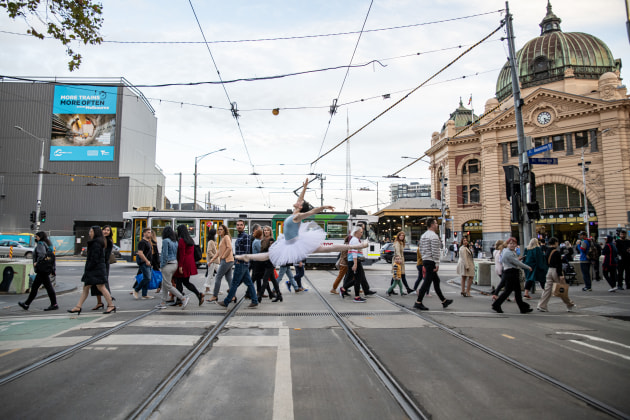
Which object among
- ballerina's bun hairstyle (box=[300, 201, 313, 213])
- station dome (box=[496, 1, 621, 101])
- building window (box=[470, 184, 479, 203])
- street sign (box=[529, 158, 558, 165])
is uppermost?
station dome (box=[496, 1, 621, 101])

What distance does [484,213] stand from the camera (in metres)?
41.1

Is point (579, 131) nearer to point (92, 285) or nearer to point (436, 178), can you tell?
point (436, 178)

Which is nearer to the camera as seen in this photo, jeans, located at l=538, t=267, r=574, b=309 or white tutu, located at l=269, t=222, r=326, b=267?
white tutu, located at l=269, t=222, r=326, b=267

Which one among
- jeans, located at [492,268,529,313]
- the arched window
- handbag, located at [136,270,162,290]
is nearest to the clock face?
the arched window

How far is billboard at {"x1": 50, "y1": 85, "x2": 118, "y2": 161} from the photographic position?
39000 mm

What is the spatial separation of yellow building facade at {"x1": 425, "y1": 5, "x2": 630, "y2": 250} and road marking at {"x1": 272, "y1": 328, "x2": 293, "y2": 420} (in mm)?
29831

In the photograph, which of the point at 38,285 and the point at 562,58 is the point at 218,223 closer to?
the point at 38,285

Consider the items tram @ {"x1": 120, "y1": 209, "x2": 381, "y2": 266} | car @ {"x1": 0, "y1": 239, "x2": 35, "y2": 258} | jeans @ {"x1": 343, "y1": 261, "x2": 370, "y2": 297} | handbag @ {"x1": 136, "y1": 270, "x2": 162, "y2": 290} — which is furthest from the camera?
car @ {"x1": 0, "y1": 239, "x2": 35, "y2": 258}

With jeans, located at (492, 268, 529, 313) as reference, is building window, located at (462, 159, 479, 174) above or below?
above

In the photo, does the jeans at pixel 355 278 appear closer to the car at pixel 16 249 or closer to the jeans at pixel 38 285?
the jeans at pixel 38 285

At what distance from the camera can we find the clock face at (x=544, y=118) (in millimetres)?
37750

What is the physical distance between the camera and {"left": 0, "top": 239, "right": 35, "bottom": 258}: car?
2697cm

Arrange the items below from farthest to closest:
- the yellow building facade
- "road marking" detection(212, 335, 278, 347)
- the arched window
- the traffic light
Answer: the arched window < the yellow building facade < the traffic light < "road marking" detection(212, 335, 278, 347)

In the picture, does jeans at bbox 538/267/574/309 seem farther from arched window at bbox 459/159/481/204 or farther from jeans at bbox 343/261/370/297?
arched window at bbox 459/159/481/204
